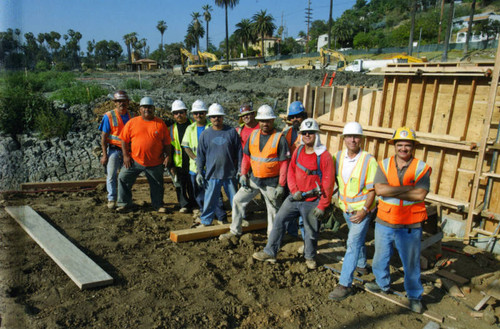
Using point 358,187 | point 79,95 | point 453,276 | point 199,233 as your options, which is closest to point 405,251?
point 358,187

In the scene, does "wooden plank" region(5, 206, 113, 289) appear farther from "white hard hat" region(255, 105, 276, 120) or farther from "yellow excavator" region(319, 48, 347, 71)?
"yellow excavator" region(319, 48, 347, 71)

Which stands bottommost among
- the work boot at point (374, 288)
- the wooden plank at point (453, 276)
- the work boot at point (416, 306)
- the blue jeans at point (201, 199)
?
the wooden plank at point (453, 276)

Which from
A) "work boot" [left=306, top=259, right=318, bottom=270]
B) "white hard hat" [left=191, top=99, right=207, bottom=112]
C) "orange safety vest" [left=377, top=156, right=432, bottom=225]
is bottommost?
"work boot" [left=306, top=259, right=318, bottom=270]

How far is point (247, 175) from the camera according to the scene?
559 centimetres

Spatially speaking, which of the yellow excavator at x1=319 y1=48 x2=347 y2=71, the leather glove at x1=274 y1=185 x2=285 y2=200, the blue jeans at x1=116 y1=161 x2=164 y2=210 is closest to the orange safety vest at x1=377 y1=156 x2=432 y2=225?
the leather glove at x1=274 y1=185 x2=285 y2=200

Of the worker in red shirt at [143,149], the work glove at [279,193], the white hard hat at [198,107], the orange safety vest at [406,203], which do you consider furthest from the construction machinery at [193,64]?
the orange safety vest at [406,203]

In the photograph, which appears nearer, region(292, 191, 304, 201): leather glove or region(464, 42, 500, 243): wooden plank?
region(292, 191, 304, 201): leather glove

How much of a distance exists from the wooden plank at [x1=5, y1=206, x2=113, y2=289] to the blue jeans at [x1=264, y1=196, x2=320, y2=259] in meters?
2.16

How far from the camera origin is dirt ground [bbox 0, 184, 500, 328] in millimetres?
3715

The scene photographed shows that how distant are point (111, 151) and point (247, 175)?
269 cm

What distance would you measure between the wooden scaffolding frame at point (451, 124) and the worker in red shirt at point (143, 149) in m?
4.34

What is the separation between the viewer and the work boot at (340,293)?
14.5 ft

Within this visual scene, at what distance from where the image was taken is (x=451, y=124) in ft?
22.5

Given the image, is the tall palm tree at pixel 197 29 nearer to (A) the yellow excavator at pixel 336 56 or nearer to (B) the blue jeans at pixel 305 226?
(A) the yellow excavator at pixel 336 56
